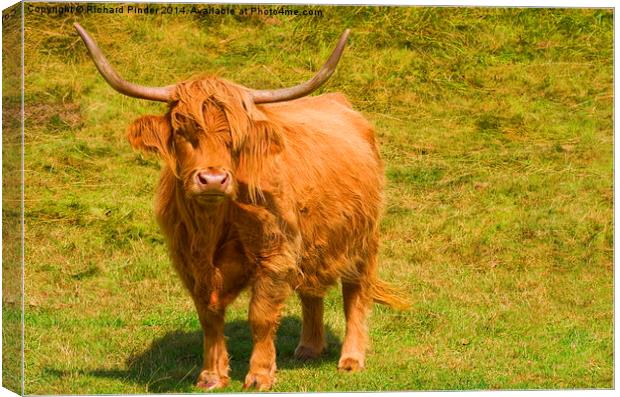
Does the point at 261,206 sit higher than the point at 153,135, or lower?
lower

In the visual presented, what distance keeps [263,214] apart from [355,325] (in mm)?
1728

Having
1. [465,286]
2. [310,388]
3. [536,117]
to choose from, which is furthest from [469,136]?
[310,388]

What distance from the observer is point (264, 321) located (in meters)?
8.43

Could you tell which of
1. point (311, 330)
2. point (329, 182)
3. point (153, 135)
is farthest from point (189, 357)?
point (153, 135)

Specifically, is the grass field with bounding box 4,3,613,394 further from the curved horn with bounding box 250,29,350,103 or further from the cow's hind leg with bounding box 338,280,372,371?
the curved horn with bounding box 250,29,350,103

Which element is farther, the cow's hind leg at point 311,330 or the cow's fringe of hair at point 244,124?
the cow's hind leg at point 311,330

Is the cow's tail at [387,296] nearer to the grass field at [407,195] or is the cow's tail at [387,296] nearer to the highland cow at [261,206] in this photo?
the highland cow at [261,206]

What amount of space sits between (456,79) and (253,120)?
13.4 feet

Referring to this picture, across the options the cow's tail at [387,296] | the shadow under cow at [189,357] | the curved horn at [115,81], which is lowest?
the shadow under cow at [189,357]

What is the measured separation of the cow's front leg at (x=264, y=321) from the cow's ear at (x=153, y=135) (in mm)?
1020

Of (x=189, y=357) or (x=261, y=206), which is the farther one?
(x=189, y=357)

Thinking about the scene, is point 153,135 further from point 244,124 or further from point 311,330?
point 311,330

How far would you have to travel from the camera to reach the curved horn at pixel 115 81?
748 cm

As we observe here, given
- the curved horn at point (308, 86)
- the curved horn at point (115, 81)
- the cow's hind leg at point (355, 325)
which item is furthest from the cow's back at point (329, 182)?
the curved horn at point (115, 81)
